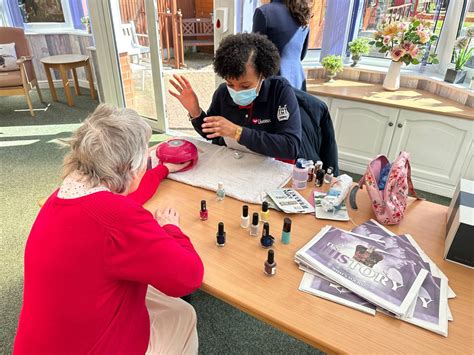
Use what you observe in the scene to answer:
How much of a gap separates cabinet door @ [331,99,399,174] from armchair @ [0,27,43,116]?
351 cm

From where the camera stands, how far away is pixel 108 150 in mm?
803

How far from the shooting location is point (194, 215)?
117 cm

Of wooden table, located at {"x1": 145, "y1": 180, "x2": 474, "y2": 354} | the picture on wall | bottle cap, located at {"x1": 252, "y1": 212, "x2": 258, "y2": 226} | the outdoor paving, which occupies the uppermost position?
the picture on wall

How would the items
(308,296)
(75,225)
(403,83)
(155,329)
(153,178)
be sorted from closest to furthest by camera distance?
(75,225)
(308,296)
(155,329)
(153,178)
(403,83)

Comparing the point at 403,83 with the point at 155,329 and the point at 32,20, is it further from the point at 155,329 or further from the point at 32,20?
the point at 32,20

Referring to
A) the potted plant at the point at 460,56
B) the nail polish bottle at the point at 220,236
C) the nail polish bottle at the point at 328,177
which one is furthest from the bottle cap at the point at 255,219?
the potted plant at the point at 460,56

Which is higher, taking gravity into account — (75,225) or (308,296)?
(75,225)

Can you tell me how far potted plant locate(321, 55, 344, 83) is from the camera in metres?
2.99

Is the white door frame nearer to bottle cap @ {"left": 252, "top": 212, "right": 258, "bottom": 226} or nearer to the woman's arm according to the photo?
bottle cap @ {"left": 252, "top": 212, "right": 258, "bottom": 226}

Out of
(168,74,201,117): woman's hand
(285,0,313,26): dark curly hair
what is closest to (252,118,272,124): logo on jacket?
(168,74,201,117): woman's hand

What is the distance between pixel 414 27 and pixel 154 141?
251cm

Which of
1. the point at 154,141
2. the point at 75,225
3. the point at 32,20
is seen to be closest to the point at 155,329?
the point at 75,225

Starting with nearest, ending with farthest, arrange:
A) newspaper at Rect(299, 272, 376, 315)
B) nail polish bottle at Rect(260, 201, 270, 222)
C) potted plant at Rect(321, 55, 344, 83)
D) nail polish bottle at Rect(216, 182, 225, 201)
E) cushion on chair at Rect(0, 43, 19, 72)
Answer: newspaper at Rect(299, 272, 376, 315) → nail polish bottle at Rect(260, 201, 270, 222) → nail polish bottle at Rect(216, 182, 225, 201) → potted plant at Rect(321, 55, 344, 83) → cushion on chair at Rect(0, 43, 19, 72)

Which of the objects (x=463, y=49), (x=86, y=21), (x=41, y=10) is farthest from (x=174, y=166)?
(x=41, y=10)
